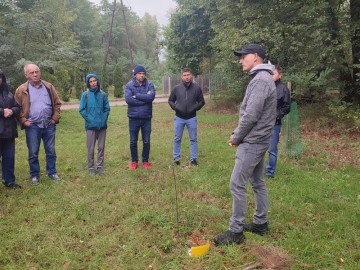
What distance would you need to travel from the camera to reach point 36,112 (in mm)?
5637

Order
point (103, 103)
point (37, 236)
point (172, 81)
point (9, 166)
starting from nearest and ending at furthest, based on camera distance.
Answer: point (37, 236), point (9, 166), point (103, 103), point (172, 81)

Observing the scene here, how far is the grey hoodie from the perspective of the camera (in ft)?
11.0

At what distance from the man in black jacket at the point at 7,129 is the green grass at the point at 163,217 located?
0.84 feet

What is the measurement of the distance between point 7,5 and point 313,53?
33.0ft

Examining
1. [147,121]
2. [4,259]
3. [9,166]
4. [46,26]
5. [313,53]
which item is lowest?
[4,259]

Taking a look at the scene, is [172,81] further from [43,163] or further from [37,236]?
[37,236]

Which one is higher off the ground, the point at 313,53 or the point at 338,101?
the point at 313,53

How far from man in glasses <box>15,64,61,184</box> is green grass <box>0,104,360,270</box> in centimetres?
61

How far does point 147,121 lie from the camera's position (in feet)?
21.4

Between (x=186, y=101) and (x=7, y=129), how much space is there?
3.27 metres

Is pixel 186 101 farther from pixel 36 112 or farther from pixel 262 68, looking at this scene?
pixel 262 68

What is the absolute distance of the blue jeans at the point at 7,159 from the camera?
5.47m

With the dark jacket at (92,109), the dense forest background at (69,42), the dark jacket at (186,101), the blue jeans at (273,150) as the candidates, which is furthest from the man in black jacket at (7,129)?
the dense forest background at (69,42)

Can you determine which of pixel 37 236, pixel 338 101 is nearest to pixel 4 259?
pixel 37 236
